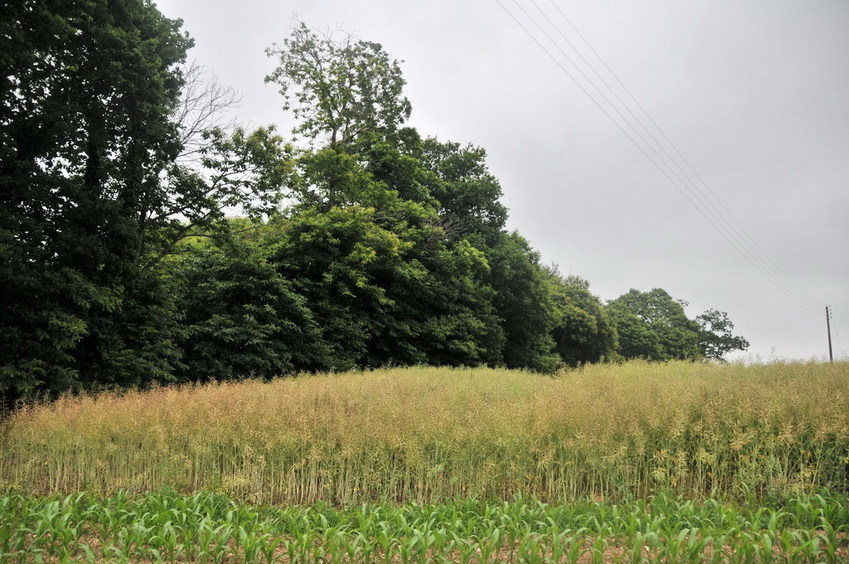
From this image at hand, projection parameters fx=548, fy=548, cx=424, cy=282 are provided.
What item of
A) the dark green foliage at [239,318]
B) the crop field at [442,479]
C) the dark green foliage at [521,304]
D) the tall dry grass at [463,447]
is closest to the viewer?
the crop field at [442,479]

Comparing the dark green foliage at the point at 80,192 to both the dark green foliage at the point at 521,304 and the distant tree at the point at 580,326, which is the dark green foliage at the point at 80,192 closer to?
the dark green foliage at the point at 521,304

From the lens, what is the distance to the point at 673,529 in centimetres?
491

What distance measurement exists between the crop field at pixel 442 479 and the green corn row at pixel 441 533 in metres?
0.03

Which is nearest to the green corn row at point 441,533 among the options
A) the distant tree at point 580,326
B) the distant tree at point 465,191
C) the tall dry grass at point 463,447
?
the tall dry grass at point 463,447

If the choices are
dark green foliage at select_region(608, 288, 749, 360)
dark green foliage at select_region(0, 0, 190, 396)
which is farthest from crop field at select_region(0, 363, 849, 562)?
dark green foliage at select_region(608, 288, 749, 360)

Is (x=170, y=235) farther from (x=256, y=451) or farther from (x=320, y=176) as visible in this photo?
(x=256, y=451)

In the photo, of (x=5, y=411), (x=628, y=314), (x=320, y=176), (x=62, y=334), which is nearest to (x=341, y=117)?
(x=320, y=176)

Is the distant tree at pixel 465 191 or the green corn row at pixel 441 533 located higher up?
the distant tree at pixel 465 191

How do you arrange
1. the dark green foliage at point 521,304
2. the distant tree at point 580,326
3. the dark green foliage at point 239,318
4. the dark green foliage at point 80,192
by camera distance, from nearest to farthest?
the dark green foliage at point 80,192 → the dark green foliage at point 239,318 → the dark green foliage at point 521,304 → the distant tree at point 580,326

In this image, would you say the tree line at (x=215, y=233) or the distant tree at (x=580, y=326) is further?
the distant tree at (x=580, y=326)

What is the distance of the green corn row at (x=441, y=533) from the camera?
434 centimetres

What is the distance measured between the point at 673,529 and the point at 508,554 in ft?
4.95

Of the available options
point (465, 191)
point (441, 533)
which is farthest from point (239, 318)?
point (465, 191)

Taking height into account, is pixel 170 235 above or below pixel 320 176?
below
